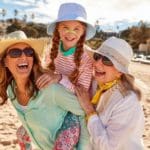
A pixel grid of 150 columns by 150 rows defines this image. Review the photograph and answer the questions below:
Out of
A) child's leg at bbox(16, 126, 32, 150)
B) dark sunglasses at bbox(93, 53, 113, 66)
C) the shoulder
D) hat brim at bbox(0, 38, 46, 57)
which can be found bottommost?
child's leg at bbox(16, 126, 32, 150)

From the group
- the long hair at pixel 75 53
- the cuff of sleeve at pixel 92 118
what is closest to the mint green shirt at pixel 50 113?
the cuff of sleeve at pixel 92 118

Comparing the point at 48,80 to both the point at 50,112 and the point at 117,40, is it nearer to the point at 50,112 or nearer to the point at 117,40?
the point at 50,112

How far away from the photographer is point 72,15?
166 inches

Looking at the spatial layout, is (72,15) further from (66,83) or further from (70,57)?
(66,83)

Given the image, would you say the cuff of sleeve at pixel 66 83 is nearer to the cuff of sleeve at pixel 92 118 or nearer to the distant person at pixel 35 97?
the distant person at pixel 35 97

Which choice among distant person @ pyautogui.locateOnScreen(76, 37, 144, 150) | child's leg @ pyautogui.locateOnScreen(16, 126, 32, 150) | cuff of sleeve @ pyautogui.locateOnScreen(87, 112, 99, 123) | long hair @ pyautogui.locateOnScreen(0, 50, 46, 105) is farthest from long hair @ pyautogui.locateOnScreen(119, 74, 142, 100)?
child's leg @ pyautogui.locateOnScreen(16, 126, 32, 150)

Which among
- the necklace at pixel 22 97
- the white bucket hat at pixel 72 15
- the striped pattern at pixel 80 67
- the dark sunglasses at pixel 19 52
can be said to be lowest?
the necklace at pixel 22 97

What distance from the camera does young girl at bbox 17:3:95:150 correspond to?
396 centimetres

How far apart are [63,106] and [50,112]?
0.12 metres

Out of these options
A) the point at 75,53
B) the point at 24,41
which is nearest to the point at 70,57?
the point at 75,53

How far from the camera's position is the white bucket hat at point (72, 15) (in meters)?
4.20

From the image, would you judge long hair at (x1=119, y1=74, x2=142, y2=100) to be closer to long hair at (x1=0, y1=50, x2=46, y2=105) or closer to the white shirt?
the white shirt

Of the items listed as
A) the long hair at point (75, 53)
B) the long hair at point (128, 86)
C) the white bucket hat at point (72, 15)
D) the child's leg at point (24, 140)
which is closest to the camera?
the long hair at point (128, 86)

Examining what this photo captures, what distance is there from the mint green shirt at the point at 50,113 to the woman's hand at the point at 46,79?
1.4 inches
